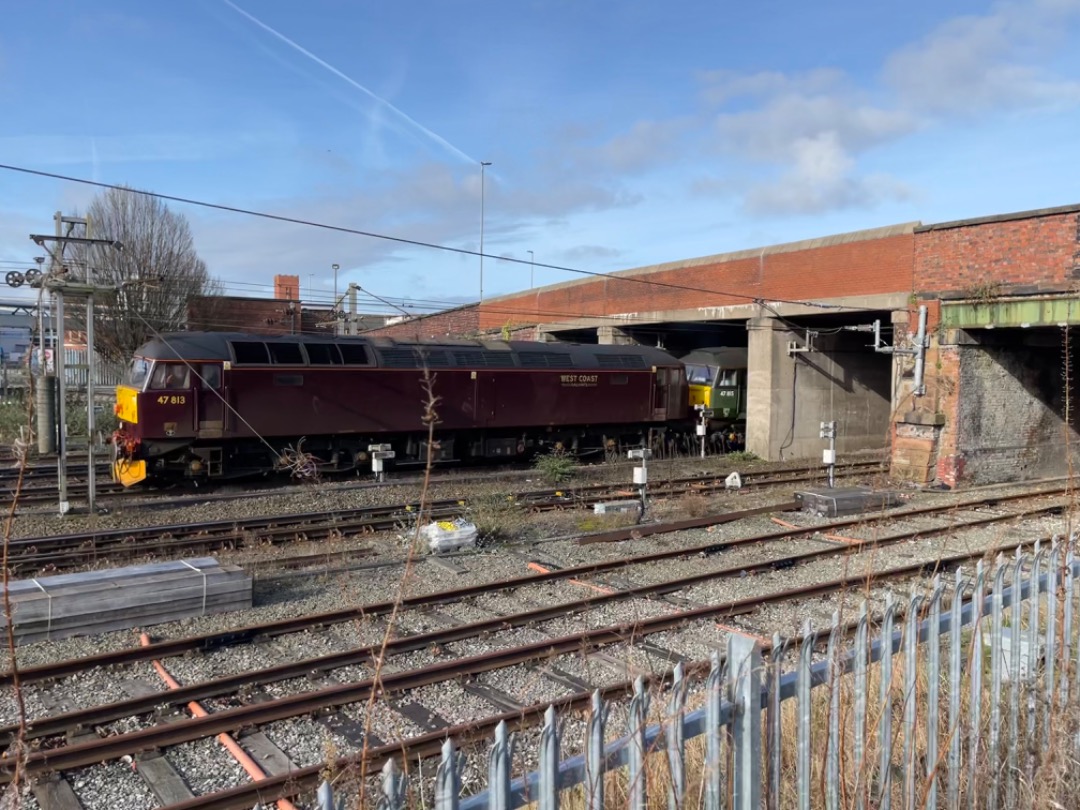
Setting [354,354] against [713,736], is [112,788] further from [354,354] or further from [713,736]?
[354,354]

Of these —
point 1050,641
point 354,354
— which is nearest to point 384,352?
point 354,354

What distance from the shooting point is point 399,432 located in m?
19.3

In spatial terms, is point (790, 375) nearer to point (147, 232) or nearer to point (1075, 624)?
point (1075, 624)

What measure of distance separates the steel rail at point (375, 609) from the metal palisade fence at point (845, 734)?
2377mm

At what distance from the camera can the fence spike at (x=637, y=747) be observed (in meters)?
2.48

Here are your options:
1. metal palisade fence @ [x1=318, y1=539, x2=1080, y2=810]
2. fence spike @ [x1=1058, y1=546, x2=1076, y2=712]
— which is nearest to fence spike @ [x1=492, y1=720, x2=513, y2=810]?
metal palisade fence @ [x1=318, y1=539, x2=1080, y2=810]

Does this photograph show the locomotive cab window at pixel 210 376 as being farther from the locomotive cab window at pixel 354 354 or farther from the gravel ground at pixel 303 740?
the gravel ground at pixel 303 740

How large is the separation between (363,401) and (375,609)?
33.5ft

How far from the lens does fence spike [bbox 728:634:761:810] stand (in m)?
2.75

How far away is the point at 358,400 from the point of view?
18.4 m

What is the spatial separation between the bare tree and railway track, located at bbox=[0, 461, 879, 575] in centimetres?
2246

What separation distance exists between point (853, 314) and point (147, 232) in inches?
1111

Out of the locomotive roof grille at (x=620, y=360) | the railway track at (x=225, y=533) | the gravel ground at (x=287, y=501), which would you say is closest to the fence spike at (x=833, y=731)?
the railway track at (x=225, y=533)

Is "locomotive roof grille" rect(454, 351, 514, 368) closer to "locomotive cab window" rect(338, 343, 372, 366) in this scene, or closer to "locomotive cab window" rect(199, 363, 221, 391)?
"locomotive cab window" rect(338, 343, 372, 366)
